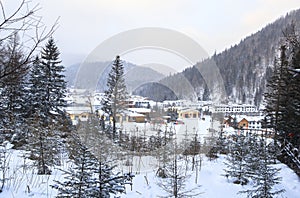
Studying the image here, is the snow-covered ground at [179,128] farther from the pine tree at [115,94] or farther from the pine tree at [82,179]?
the pine tree at [82,179]

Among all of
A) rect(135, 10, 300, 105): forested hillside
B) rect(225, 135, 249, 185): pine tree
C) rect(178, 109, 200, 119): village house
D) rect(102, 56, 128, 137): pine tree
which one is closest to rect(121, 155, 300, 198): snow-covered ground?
rect(225, 135, 249, 185): pine tree

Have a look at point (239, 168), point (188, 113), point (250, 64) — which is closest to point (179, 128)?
point (188, 113)

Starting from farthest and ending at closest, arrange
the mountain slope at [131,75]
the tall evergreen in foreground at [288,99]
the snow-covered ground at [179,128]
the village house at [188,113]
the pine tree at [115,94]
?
the pine tree at [115,94]
the tall evergreen in foreground at [288,99]
the snow-covered ground at [179,128]
the village house at [188,113]
the mountain slope at [131,75]

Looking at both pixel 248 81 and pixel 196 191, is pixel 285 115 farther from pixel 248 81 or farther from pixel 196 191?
pixel 248 81

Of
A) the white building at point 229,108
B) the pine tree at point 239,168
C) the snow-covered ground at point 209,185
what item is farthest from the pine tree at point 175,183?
the white building at point 229,108

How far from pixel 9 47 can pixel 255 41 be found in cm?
9210

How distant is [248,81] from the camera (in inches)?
2382

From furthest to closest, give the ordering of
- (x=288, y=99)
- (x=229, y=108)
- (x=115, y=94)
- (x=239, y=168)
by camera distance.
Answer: (x=229, y=108) → (x=288, y=99) → (x=115, y=94) → (x=239, y=168)

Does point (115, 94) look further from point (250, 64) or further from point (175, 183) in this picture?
point (250, 64)

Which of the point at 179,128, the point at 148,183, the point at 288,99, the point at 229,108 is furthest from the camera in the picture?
the point at 229,108

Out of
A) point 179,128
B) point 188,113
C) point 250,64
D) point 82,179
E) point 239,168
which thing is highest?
point 250,64

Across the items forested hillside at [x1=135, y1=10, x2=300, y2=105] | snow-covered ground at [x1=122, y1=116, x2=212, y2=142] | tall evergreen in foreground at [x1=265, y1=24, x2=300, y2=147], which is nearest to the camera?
snow-covered ground at [x1=122, y1=116, x2=212, y2=142]

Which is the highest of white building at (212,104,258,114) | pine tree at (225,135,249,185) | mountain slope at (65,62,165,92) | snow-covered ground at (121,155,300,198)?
mountain slope at (65,62,165,92)

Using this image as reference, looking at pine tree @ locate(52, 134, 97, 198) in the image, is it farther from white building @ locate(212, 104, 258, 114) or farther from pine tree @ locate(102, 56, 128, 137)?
pine tree @ locate(102, 56, 128, 137)
